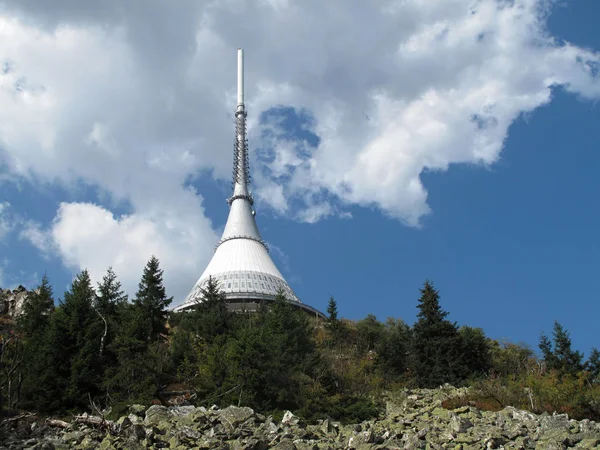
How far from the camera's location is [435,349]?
28.0 m

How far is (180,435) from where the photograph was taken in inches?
601

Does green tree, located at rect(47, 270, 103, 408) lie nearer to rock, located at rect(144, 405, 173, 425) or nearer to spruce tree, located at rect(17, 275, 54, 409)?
spruce tree, located at rect(17, 275, 54, 409)

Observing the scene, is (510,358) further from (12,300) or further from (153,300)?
(12,300)

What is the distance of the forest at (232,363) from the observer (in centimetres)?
2020

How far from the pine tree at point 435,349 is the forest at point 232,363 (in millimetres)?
53

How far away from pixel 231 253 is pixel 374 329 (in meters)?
12.7

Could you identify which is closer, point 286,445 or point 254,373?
point 286,445

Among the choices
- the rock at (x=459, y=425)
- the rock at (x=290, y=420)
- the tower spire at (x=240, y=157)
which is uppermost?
the tower spire at (x=240, y=157)

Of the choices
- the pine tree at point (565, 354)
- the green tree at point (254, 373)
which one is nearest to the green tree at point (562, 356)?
the pine tree at point (565, 354)

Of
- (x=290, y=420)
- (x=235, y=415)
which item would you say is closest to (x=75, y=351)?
(x=235, y=415)

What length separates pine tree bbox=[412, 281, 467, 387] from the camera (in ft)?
89.1

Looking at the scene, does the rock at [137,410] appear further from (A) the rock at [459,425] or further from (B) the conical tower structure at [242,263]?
(B) the conical tower structure at [242,263]

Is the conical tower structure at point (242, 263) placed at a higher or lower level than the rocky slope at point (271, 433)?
higher

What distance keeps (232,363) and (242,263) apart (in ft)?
73.7
